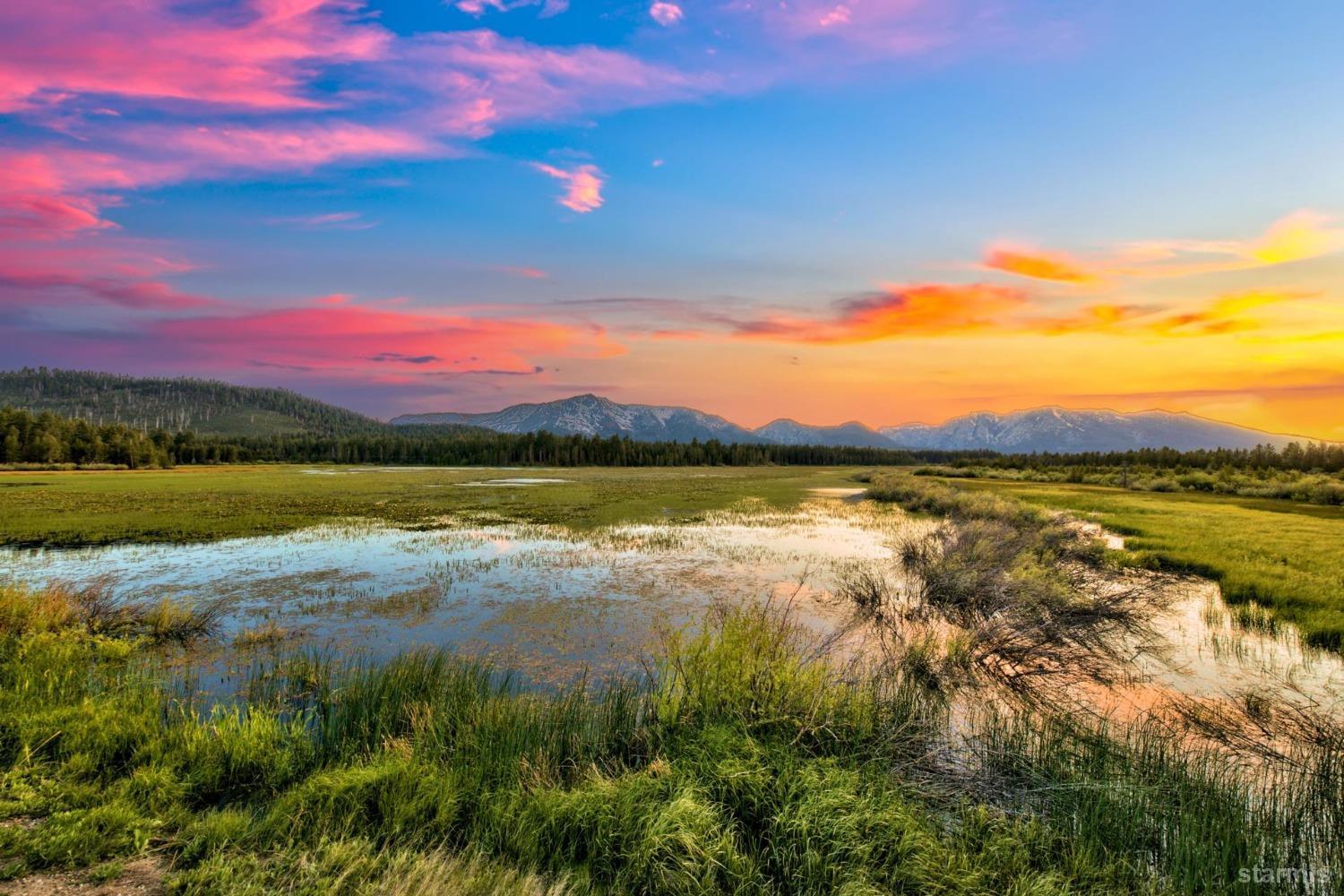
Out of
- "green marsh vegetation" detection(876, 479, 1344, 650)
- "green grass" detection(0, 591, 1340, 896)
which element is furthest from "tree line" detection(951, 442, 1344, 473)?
"green grass" detection(0, 591, 1340, 896)

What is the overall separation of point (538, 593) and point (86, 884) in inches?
471

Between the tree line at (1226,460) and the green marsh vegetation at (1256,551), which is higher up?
the tree line at (1226,460)

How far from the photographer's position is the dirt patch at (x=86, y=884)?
14.7 ft

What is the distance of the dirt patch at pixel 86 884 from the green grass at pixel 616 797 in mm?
148

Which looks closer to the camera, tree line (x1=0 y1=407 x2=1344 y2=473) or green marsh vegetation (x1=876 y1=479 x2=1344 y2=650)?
green marsh vegetation (x1=876 y1=479 x2=1344 y2=650)

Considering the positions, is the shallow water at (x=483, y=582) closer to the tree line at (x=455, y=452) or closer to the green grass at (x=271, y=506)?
the green grass at (x=271, y=506)

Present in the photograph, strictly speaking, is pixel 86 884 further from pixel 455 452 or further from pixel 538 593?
pixel 455 452

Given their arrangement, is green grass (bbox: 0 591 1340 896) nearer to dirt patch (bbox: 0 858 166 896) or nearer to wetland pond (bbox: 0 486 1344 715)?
dirt patch (bbox: 0 858 166 896)

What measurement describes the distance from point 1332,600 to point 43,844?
24854 millimetres

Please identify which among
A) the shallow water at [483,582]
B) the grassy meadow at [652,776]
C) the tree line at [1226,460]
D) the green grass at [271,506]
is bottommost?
the green grass at [271,506]

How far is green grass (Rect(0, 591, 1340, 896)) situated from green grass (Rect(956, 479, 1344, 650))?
1052cm

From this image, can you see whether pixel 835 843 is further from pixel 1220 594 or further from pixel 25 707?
pixel 1220 594

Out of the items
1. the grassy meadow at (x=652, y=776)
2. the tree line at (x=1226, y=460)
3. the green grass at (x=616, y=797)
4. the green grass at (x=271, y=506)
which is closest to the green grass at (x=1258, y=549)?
the grassy meadow at (x=652, y=776)

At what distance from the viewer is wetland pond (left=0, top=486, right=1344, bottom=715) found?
37.2 feet
